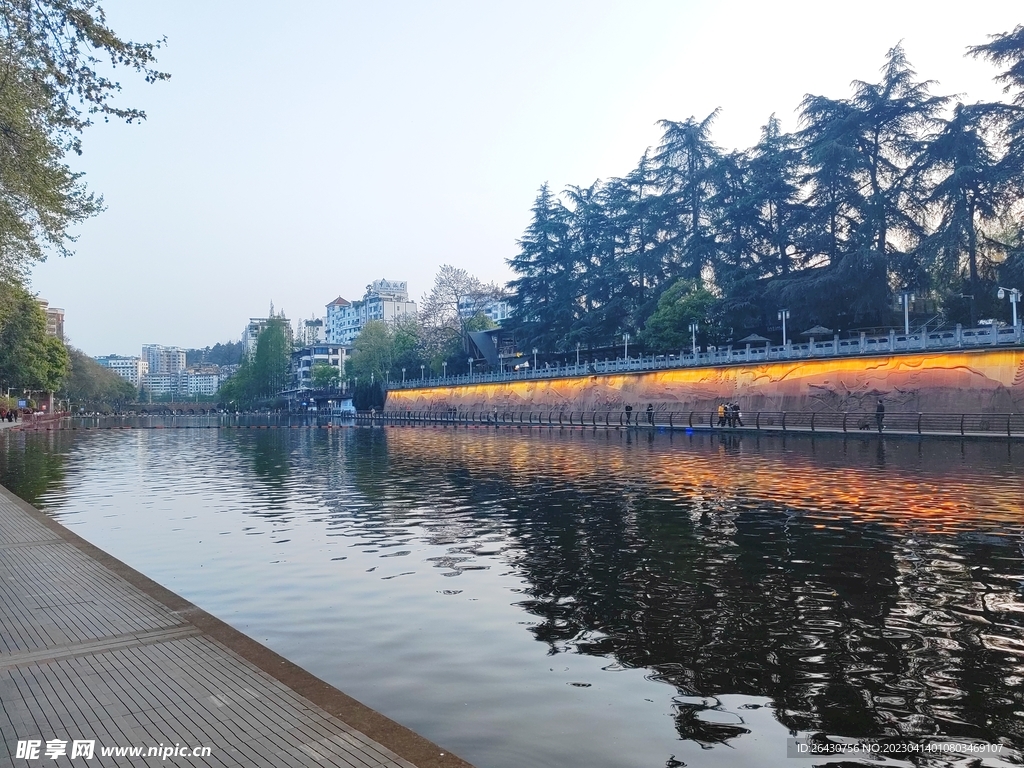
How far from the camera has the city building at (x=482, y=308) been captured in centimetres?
10512

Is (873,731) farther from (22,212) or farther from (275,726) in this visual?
(22,212)

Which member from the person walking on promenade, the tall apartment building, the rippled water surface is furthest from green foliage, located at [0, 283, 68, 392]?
the tall apartment building

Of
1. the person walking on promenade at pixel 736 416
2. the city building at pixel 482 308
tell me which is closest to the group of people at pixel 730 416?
the person walking on promenade at pixel 736 416

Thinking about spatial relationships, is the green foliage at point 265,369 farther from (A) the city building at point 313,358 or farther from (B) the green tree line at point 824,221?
(B) the green tree line at point 824,221

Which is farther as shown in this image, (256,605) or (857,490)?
(857,490)

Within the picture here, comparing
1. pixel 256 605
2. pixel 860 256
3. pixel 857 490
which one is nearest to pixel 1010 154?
pixel 860 256

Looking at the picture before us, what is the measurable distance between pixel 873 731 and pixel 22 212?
26.8 m

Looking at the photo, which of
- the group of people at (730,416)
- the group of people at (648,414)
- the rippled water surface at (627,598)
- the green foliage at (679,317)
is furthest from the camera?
the green foliage at (679,317)

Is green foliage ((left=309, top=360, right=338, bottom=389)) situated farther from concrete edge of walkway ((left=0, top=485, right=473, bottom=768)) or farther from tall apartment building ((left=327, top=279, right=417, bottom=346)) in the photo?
concrete edge of walkway ((left=0, top=485, right=473, bottom=768))

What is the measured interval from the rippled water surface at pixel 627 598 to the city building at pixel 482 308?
71.7m

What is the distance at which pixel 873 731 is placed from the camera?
544 cm

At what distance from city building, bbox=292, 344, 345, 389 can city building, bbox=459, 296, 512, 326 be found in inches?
1302

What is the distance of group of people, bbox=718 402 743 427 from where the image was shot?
153 ft

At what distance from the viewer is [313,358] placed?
543 feet
